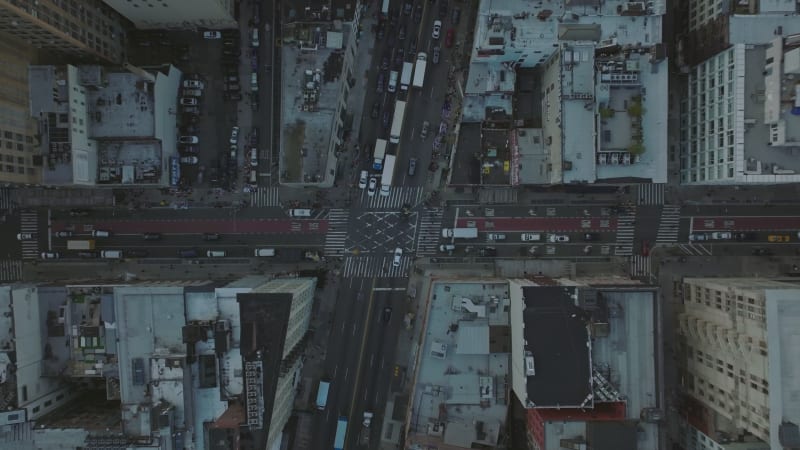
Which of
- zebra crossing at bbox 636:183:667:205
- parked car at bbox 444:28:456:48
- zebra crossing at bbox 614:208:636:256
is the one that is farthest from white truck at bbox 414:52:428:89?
zebra crossing at bbox 614:208:636:256

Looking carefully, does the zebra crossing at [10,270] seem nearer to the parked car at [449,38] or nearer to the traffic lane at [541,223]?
the traffic lane at [541,223]

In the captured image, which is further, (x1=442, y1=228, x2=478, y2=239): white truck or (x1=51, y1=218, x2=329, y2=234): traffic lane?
(x1=51, y1=218, x2=329, y2=234): traffic lane

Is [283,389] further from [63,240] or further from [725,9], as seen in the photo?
[725,9]

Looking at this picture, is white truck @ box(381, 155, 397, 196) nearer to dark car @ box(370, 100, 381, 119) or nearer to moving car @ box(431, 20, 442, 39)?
dark car @ box(370, 100, 381, 119)

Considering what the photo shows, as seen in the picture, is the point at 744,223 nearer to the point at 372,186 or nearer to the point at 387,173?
the point at 387,173

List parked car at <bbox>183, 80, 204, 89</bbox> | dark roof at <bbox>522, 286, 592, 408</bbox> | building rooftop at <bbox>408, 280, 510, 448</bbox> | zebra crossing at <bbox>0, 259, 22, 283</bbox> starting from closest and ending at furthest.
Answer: dark roof at <bbox>522, 286, 592, 408</bbox> < building rooftop at <bbox>408, 280, 510, 448</bbox> < parked car at <bbox>183, 80, 204, 89</bbox> < zebra crossing at <bbox>0, 259, 22, 283</bbox>
